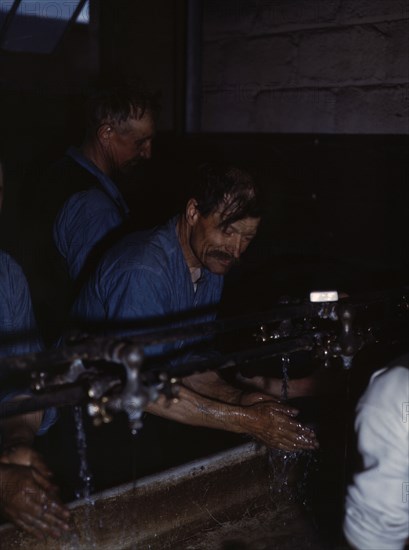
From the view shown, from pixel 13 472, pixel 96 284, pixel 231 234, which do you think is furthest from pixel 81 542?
pixel 231 234

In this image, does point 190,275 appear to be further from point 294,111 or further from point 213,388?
point 294,111

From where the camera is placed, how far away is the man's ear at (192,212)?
261 cm

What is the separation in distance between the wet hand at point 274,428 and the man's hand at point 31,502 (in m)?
0.86

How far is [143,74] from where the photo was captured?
15.3 ft

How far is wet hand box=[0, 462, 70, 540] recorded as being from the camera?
1.92 m

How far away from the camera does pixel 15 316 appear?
245cm

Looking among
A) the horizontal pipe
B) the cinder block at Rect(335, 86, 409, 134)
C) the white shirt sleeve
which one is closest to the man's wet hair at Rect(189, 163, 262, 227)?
the horizontal pipe

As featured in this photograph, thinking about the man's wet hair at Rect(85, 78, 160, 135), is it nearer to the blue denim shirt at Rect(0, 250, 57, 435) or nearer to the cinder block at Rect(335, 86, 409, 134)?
the cinder block at Rect(335, 86, 409, 134)

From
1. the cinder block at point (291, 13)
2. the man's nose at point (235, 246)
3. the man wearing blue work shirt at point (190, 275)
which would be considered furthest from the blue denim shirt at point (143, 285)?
the cinder block at point (291, 13)

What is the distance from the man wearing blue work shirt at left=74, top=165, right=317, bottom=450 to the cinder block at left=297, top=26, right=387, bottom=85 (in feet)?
5.15

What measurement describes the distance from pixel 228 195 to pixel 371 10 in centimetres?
183

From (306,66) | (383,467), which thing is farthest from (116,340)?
(306,66)

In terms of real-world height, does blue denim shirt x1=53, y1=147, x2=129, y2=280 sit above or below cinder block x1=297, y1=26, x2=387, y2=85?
below

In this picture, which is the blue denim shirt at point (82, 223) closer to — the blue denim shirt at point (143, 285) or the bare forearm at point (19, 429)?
the blue denim shirt at point (143, 285)
